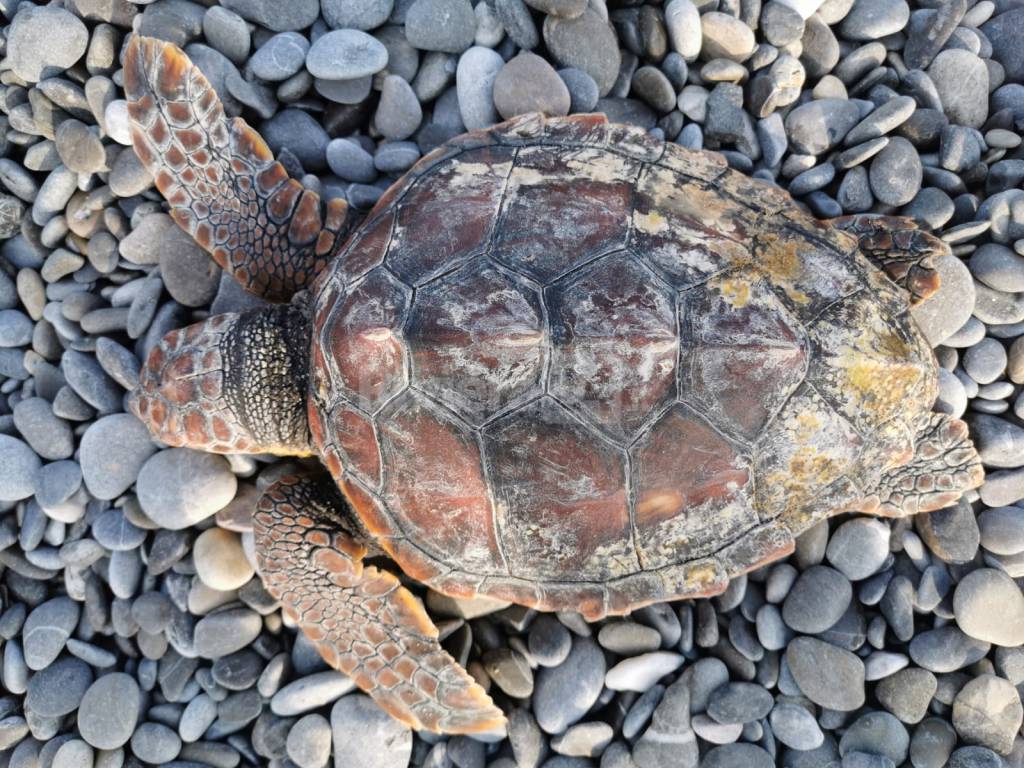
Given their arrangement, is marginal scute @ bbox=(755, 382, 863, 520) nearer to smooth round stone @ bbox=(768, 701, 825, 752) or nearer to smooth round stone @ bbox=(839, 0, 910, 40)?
smooth round stone @ bbox=(768, 701, 825, 752)

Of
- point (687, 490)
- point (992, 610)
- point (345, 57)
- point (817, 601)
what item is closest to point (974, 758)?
point (992, 610)

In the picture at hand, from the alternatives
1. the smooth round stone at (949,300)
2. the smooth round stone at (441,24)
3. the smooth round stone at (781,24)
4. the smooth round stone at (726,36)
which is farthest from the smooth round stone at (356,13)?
the smooth round stone at (949,300)

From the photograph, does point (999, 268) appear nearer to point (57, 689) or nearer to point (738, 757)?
point (738, 757)

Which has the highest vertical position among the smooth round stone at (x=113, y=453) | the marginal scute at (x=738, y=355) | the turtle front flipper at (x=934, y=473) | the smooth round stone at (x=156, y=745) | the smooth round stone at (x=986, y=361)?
the marginal scute at (x=738, y=355)

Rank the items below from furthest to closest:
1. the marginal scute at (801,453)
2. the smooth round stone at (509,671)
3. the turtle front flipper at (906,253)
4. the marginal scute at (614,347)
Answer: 1. the smooth round stone at (509,671)
2. the turtle front flipper at (906,253)
3. the marginal scute at (801,453)
4. the marginal scute at (614,347)

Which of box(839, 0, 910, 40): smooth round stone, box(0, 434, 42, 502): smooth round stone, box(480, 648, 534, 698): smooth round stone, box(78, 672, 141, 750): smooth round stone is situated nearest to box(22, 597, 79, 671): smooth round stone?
box(78, 672, 141, 750): smooth round stone

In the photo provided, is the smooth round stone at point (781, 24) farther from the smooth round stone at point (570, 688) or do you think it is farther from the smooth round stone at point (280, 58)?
the smooth round stone at point (570, 688)

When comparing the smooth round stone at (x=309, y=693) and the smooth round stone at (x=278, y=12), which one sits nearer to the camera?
the smooth round stone at (x=309, y=693)

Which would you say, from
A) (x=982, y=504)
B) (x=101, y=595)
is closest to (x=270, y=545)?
(x=101, y=595)
